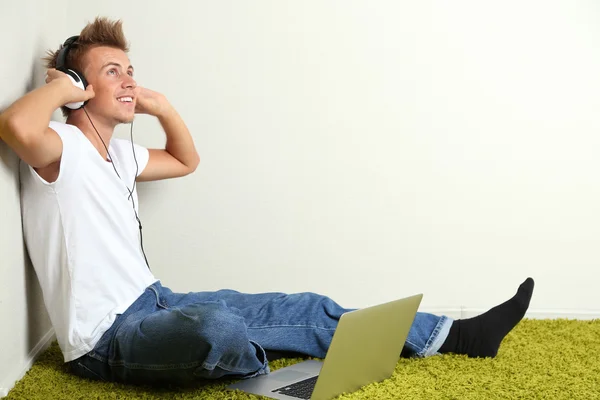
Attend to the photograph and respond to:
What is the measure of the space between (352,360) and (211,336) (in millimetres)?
322

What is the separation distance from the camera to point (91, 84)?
6.40ft

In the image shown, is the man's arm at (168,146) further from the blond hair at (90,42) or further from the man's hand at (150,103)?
the blond hair at (90,42)

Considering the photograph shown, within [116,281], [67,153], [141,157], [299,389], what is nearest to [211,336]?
[299,389]

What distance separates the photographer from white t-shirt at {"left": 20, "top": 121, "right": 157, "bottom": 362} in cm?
177

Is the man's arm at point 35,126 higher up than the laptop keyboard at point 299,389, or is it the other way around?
the man's arm at point 35,126

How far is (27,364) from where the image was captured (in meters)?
1.87

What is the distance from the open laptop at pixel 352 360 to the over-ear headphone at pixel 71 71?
0.82 meters

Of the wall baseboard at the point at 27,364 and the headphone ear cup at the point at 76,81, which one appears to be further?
the headphone ear cup at the point at 76,81

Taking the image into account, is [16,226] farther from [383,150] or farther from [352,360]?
[383,150]

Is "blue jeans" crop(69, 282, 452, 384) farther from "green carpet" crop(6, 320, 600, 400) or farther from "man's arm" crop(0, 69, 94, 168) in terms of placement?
"man's arm" crop(0, 69, 94, 168)

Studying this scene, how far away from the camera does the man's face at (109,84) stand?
1.95 m

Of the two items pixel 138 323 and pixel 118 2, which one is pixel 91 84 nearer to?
pixel 118 2

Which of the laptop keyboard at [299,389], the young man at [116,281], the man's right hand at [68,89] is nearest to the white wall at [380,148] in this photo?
the young man at [116,281]

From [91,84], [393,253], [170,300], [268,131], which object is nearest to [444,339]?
[393,253]
